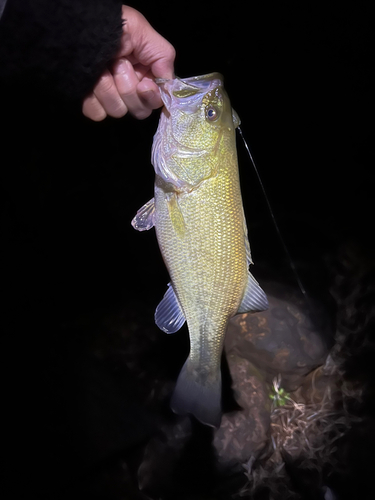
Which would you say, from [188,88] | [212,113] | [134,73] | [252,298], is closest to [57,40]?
[134,73]

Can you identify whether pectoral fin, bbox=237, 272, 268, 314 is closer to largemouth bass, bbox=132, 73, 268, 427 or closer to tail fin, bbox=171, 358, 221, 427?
largemouth bass, bbox=132, 73, 268, 427

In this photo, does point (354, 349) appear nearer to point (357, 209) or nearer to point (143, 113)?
point (357, 209)

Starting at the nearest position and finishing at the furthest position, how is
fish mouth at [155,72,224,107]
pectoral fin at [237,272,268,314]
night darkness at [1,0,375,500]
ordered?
1. fish mouth at [155,72,224,107]
2. pectoral fin at [237,272,268,314]
3. night darkness at [1,0,375,500]

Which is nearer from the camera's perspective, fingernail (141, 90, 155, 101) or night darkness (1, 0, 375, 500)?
fingernail (141, 90, 155, 101)

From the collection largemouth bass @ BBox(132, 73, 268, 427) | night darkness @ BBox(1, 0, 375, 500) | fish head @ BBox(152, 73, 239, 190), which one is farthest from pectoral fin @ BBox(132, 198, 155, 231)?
night darkness @ BBox(1, 0, 375, 500)

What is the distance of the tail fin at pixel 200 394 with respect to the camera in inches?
58.2

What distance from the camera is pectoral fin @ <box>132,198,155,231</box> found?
1.41 metres

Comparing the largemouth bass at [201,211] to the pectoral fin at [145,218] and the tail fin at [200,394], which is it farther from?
the tail fin at [200,394]

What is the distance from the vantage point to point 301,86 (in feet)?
6.40

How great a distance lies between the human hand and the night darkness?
1.86 feet

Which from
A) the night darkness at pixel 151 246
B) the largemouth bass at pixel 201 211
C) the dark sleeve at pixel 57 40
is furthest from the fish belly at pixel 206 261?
the night darkness at pixel 151 246

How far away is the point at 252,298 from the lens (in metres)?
1.40

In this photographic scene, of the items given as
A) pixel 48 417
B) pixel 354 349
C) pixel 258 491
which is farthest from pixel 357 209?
pixel 48 417

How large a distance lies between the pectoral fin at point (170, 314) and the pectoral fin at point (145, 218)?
31cm
